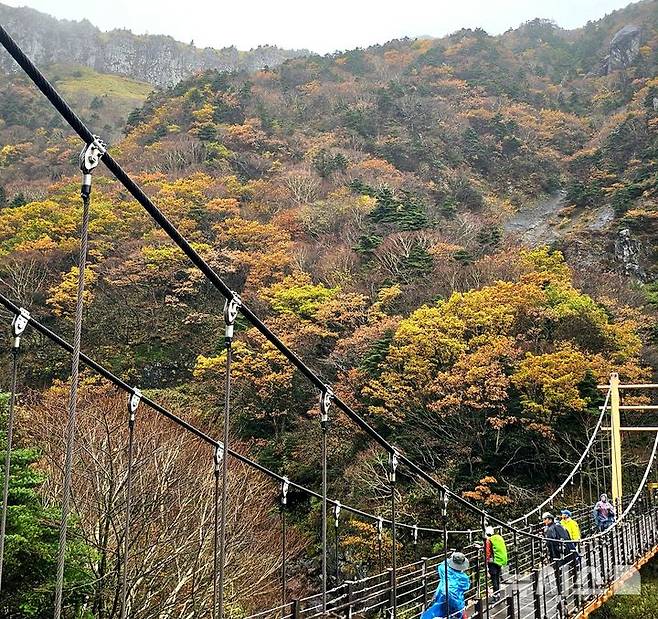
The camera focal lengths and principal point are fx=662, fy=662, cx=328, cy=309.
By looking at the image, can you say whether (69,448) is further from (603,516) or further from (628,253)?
(628,253)

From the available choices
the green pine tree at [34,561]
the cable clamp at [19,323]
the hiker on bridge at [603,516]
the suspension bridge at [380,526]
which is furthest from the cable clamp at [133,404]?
the hiker on bridge at [603,516]

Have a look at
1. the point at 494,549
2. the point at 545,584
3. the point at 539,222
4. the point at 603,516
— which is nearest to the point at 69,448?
the point at 494,549

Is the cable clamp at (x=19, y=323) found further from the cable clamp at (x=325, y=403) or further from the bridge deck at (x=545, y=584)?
the bridge deck at (x=545, y=584)

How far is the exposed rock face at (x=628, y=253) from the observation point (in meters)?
17.6

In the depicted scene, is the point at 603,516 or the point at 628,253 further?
the point at 628,253

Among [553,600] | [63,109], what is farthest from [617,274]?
[63,109]

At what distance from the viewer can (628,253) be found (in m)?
18.1

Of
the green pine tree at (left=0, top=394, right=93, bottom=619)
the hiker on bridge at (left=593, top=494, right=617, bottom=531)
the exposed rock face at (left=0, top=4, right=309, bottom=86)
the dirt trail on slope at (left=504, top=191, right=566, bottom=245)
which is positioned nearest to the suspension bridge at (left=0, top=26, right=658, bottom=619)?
the hiker on bridge at (left=593, top=494, right=617, bottom=531)

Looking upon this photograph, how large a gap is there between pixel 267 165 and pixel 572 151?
13.3 metres

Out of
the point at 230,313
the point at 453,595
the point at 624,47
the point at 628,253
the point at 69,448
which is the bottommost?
the point at 453,595

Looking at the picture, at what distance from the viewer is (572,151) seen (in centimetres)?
2838

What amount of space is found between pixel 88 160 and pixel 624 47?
128 ft

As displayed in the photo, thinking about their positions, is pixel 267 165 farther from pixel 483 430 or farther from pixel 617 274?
pixel 483 430

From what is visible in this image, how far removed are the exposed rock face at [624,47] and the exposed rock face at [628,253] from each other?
19048 mm
